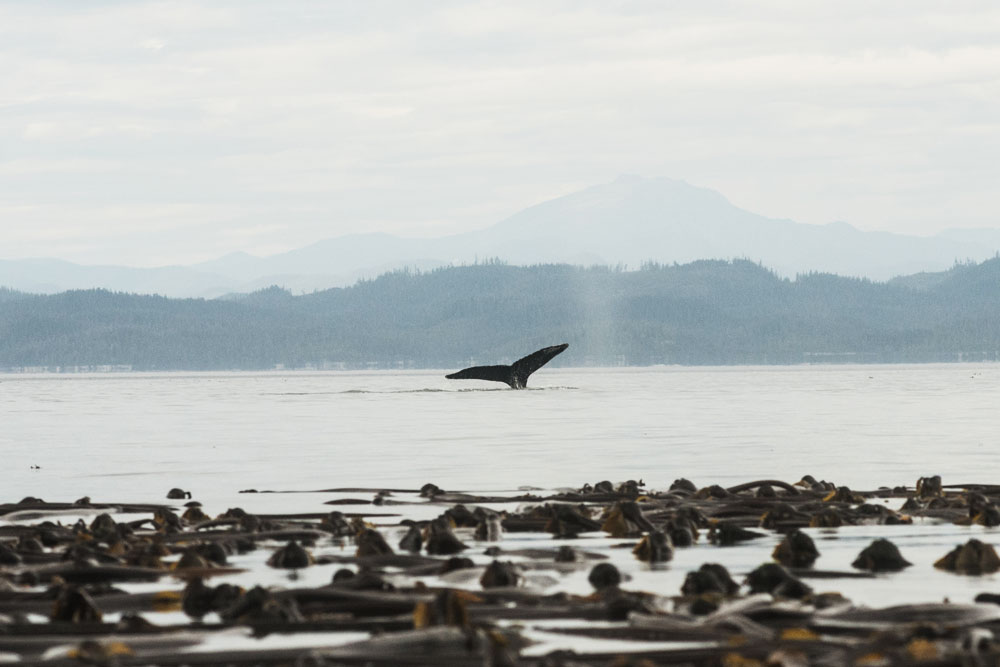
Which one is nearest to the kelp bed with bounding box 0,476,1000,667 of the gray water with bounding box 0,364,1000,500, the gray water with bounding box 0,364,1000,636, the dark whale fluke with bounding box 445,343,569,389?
the gray water with bounding box 0,364,1000,636

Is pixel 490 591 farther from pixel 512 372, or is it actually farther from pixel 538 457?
pixel 512 372

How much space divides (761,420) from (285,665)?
37993mm

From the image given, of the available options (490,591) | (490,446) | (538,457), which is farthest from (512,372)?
(490,591)

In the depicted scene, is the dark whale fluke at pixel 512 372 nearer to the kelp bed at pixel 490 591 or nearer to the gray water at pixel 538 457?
the gray water at pixel 538 457

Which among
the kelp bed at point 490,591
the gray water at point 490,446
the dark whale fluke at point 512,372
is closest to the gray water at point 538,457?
the gray water at point 490,446

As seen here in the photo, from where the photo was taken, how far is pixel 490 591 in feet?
32.5

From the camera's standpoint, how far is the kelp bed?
757 cm

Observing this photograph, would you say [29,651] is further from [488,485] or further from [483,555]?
[488,485]

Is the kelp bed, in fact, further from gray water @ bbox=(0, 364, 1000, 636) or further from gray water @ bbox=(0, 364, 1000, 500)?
gray water @ bbox=(0, 364, 1000, 500)

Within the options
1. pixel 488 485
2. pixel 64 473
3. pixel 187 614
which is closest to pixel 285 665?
pixel 187 614

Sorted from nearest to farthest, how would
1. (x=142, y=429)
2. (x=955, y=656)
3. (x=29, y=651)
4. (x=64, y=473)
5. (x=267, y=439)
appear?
(x=955, y=656)
(x=29, y=651)
(x=64, y=473)
(x=267, y=439)
(x=142, y=429)

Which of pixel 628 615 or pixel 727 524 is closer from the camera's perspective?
pixel 628 615

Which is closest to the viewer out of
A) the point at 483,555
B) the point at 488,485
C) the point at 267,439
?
the point at 483,555

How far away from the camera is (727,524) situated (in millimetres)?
13812
